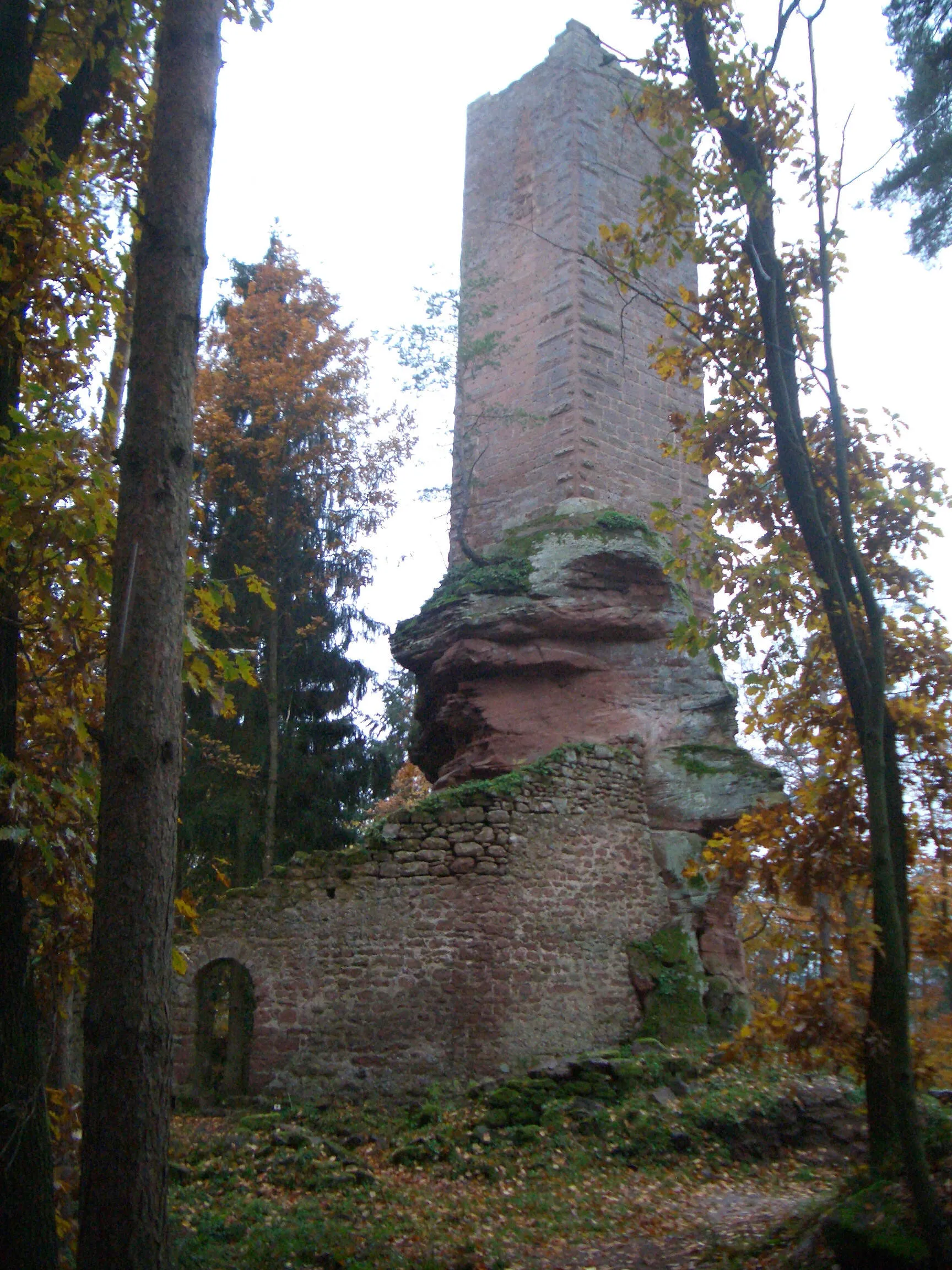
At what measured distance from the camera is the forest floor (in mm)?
5746

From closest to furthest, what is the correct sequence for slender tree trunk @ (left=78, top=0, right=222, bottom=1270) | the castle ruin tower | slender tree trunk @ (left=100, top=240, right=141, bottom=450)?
1. slender tree trunk @ (left=78, top=0, right=222, bottom=1270)
2. slender tree trunk @ (left=100, top=240, right=141, bottom=450)
3. the castle ruin tower

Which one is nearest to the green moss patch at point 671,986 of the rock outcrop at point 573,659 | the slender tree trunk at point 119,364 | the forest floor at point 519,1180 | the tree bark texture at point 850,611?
the forest floor at point 519,1180

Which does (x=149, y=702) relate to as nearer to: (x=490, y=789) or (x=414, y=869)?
(x=414, y=869)

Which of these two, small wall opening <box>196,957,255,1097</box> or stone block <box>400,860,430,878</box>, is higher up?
stone block <box>400,860,430,878</box>

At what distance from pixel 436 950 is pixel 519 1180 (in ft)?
9.73

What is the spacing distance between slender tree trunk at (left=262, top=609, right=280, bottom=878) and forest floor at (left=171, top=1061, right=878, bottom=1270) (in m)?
5.50

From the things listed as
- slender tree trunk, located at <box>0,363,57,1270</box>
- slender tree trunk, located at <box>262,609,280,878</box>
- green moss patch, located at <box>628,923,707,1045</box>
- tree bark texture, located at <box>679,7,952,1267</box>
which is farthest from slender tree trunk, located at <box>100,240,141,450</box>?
slender tree trunk, located at <box>262,609,280,878</box>

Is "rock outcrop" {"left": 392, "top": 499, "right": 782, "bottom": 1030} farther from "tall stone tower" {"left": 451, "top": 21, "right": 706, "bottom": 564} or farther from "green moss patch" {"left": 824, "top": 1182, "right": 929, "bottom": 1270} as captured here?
"green moss patch" {"left": 824, "top": 1182, "right": 929, "bottom": 1270}

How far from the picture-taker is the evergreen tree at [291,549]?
55.3 ft

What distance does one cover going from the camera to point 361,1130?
8.98 meters

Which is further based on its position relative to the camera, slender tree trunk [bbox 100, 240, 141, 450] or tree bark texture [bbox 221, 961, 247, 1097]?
tree bark texture [bbox 221, 961, 247, 1097]

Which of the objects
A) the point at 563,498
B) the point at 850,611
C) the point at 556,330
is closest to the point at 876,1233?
the point at 850,611

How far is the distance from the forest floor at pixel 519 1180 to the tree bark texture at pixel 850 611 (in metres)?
0.93

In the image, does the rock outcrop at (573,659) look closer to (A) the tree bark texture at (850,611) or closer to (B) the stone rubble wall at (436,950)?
(B) the stone rubble wall at (436,950)
